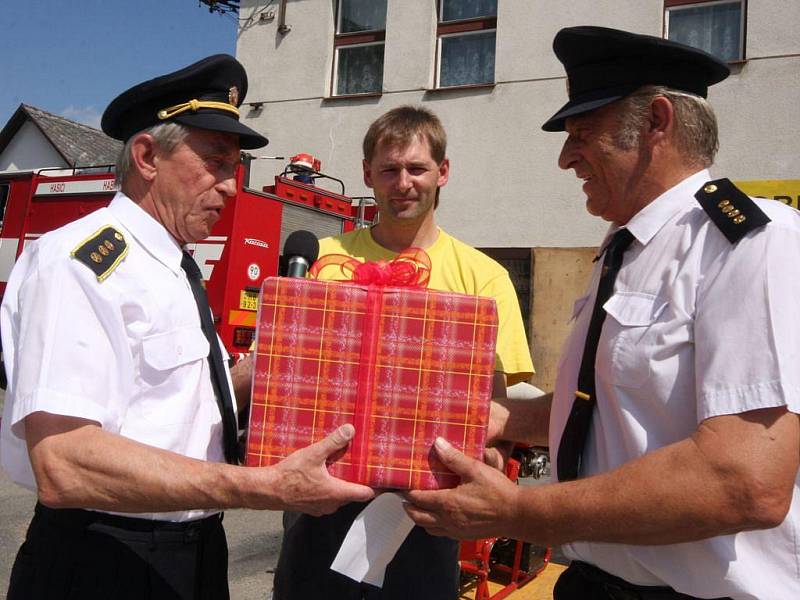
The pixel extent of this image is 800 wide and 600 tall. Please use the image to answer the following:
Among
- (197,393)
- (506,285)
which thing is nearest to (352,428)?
(197,393)

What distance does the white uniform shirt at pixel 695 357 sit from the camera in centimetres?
137

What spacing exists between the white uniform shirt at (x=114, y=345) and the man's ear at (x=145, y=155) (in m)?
0.09

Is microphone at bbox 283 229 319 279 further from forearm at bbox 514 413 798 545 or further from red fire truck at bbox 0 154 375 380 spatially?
red fire truck at bbox 0 154 375 380

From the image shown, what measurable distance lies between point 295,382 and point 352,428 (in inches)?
6.6

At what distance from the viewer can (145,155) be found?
2.03 meters

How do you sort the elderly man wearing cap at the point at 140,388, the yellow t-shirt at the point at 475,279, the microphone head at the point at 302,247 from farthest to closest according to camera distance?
the yellow t-shirt at the point at 475,279 < the microphone head at the point at 302,247 < the elderly man wearing cap at the point at 140,388

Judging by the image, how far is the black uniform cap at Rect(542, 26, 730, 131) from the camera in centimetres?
172

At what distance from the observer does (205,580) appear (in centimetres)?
196

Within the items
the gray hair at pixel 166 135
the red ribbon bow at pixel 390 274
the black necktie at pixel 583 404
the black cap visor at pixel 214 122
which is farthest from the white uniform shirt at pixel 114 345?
the black necktie at pixel 583 404

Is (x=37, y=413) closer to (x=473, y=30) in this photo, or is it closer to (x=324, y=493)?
(x=324, y=493)

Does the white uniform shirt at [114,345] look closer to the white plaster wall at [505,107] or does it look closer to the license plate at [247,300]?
the license plate at [247,300]

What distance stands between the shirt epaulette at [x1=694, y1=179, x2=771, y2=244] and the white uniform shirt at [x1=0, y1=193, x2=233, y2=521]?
4.22ft

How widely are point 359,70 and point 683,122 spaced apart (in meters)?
10.8

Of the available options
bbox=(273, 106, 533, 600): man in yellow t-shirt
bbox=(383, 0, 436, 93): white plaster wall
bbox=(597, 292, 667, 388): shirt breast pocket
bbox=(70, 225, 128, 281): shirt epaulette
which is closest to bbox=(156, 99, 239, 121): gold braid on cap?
bbox=(70, 225, 128, 281): shirt epaulette
